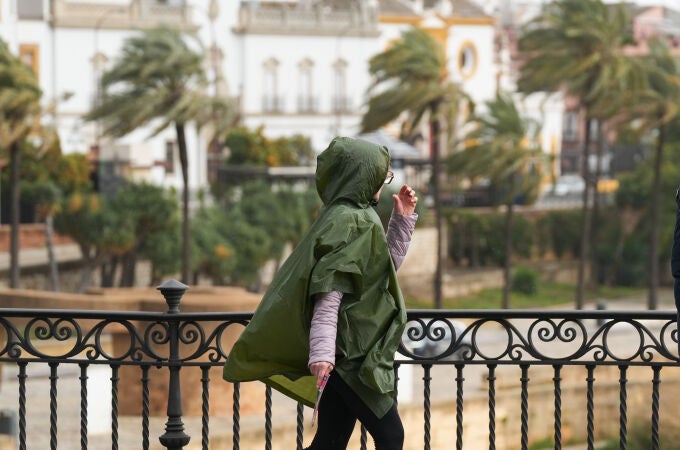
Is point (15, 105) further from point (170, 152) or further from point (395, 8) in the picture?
point (395, 8)

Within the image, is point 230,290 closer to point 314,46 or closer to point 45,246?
point 45,246

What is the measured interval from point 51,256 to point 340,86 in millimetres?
22046

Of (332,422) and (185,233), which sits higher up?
(332,422)

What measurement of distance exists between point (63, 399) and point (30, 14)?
25892 mm

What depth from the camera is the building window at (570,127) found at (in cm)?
6719

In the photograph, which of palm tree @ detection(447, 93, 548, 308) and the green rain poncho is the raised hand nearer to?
the green rain poncho

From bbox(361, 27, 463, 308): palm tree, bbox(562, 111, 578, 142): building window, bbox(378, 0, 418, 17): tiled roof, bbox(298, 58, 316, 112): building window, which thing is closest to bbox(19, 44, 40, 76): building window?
bbox(298, 58, 316, 112): building window

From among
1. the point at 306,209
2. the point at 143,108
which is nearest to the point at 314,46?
the point at 306,209

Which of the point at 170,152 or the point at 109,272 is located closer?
the point at 109,272

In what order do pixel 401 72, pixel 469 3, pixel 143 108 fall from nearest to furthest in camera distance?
pixel 143 108
pixel 401 72
pixel 469 3

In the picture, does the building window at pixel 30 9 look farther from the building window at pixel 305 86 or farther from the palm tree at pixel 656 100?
the palm tree at pixel 656 100

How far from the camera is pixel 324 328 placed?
453 cm

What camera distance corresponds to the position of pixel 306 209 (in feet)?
133

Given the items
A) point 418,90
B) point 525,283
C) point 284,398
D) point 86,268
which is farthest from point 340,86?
point 284,398
